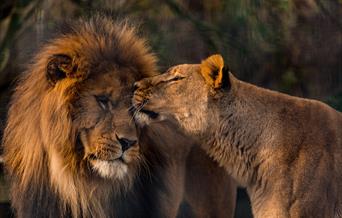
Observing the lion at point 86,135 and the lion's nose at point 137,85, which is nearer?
the lion at point 86,135

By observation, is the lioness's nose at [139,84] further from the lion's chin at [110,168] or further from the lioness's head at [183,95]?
the lion's chin at [110,168]

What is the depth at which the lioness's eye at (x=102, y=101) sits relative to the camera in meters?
5.85

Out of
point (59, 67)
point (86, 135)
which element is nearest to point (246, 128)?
point (86, 135)

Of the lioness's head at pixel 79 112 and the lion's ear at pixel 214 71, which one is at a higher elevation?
the lion's ear at pixel 214 71

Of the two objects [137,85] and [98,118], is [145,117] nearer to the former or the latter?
[137,85]

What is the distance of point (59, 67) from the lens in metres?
5.93

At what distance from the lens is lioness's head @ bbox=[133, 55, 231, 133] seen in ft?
19.5

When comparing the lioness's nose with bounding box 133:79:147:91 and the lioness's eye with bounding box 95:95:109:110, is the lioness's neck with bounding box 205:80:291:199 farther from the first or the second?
the lioness's eye with bounding box 95:95:109:110

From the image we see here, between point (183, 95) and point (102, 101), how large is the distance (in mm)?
495

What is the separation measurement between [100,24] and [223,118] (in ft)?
3.21

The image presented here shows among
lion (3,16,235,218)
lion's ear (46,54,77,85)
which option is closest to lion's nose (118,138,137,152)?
lion (3,16,235,218)

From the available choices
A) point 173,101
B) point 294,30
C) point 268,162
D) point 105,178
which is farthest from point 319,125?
point 294,30

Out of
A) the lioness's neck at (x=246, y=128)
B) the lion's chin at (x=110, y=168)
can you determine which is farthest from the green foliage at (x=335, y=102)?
the lion's chin at (x=110, y=168)

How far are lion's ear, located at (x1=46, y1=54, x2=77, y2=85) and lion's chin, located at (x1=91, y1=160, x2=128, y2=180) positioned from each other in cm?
54
